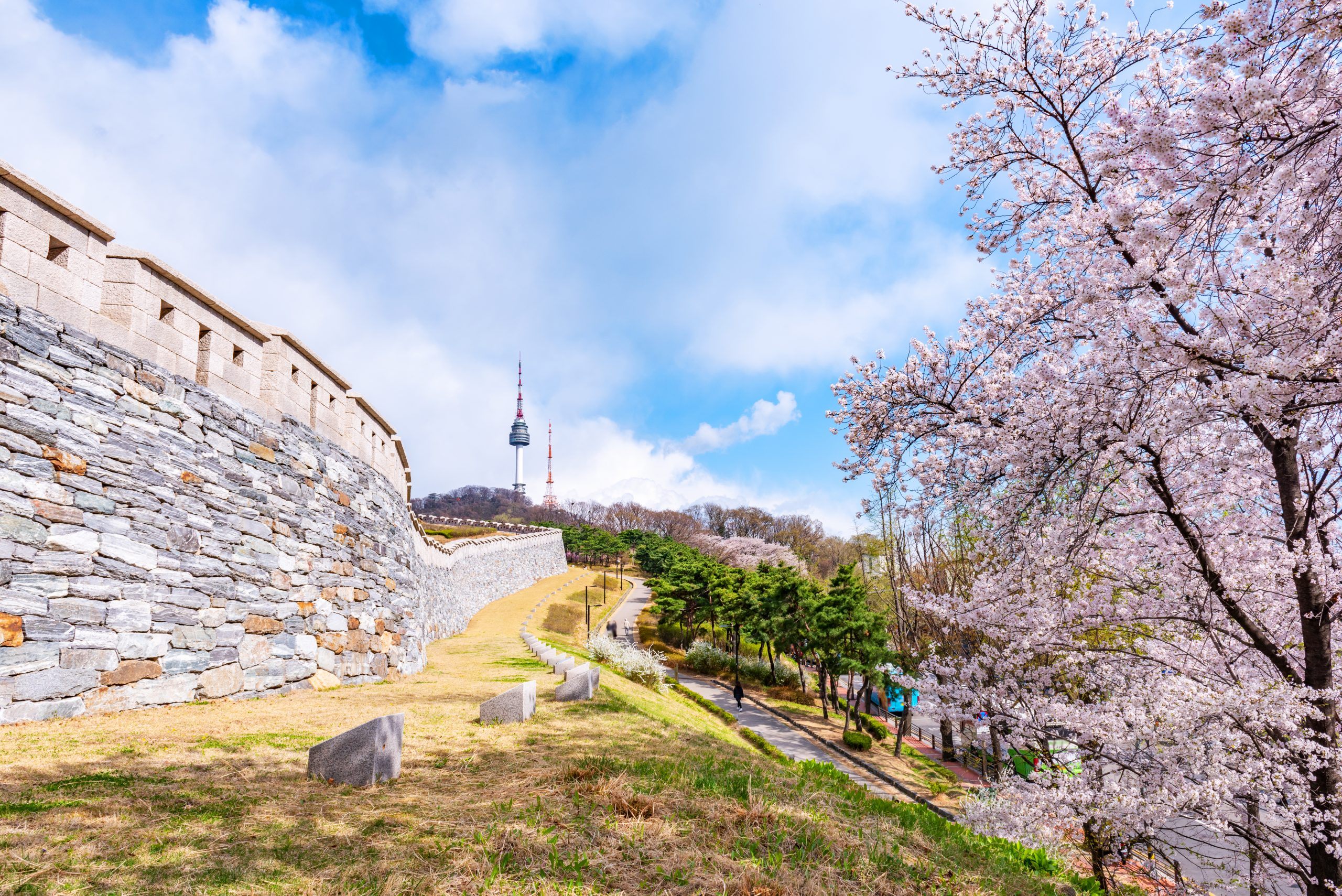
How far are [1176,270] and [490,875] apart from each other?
5.70 m

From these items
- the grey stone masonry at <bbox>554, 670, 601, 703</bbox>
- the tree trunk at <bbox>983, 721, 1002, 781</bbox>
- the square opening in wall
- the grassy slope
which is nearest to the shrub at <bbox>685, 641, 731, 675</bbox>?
the tree trunk at <bbox>983, 721, 1002, 781</bbox>

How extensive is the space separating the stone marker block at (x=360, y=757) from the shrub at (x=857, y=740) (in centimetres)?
1921

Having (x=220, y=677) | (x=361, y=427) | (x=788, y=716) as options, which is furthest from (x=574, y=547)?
(x=220, y=677)

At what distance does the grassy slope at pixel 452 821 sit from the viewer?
3.15m

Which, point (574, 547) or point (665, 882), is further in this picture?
point (574, 547)

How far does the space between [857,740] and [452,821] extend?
1979 cm

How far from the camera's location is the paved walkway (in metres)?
17.5

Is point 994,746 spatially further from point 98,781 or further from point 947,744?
point 98,781

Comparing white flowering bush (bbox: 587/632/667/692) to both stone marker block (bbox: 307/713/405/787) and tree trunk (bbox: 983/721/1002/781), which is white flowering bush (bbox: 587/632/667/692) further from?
stone marker block (bbox: 307/713/405/787)

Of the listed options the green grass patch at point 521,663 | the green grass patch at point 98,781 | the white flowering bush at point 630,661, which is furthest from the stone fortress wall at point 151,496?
the white flowering bush at point 630,661

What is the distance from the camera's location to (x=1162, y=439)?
188 inches

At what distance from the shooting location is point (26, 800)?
3.72 metres

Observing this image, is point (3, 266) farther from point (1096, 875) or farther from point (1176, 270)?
point (1096, 875)

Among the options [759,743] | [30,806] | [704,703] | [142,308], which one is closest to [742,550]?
[704,703]
